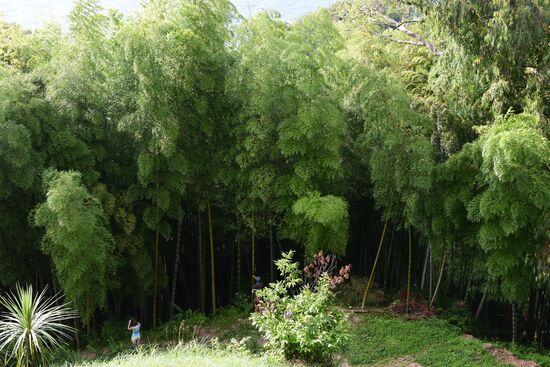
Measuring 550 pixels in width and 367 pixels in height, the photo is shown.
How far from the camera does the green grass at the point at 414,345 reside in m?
6.84

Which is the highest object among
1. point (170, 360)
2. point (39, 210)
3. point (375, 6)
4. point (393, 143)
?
point (375, 6)

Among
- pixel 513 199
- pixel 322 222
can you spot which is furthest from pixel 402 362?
pixel 513 199

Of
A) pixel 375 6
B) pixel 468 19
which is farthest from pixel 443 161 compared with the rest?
pixel 375 6

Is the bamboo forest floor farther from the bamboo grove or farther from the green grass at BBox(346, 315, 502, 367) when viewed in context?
the bamboo grove

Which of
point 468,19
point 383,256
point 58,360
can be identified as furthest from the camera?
point 383,256

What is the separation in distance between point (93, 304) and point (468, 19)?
6.23 meters

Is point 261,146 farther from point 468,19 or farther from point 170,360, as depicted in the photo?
point 170,360

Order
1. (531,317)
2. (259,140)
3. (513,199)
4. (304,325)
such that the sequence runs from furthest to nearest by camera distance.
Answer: (531,317)
(259,140)
(513,199)
(304,325)

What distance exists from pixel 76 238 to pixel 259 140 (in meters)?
2.75

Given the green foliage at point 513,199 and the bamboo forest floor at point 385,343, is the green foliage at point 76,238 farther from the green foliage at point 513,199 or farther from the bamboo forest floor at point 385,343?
the green foliage at point 513,199

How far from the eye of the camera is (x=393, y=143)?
7395 millimetres

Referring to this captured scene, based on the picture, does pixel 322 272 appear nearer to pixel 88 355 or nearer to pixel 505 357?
pixel 505 357

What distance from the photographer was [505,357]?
6879 millimetres

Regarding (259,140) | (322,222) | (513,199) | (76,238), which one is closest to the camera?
(513,199)
